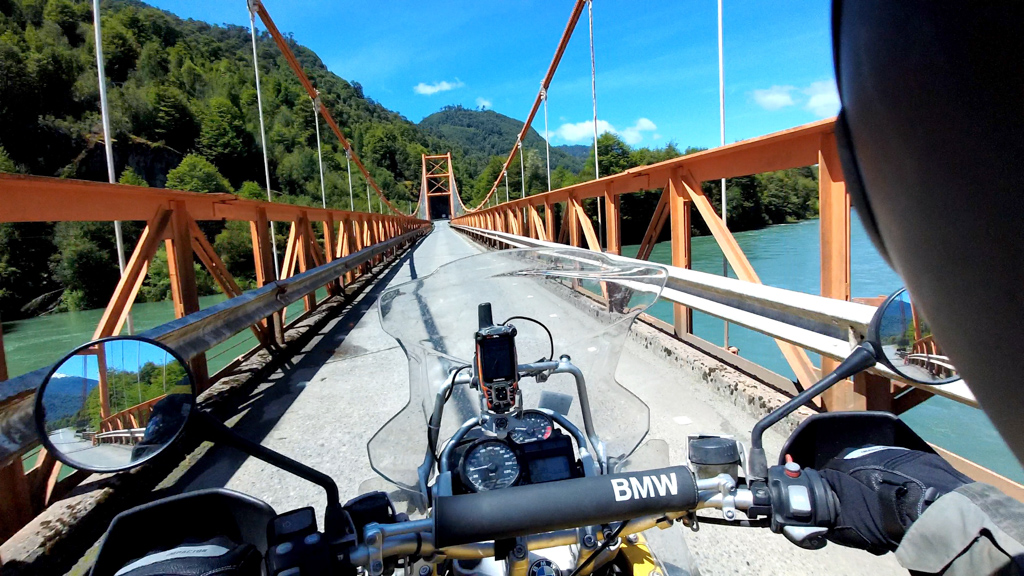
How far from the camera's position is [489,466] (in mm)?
1228

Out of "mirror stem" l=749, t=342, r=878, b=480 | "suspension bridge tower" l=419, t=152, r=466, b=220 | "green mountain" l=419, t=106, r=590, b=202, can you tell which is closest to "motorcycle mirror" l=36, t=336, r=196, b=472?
"mirror stem" l=749, t=342, r=878, b=480

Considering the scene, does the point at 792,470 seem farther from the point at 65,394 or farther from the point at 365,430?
the point at 365,430

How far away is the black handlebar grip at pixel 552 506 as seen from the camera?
769 mm

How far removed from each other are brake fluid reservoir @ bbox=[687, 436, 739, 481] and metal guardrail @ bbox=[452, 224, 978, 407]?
627 millimetres

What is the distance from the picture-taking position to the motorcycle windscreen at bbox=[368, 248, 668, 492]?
1479 mm

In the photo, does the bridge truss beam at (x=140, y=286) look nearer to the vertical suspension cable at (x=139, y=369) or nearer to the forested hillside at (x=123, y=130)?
the vertical suspension cable at (x=139, y=369)

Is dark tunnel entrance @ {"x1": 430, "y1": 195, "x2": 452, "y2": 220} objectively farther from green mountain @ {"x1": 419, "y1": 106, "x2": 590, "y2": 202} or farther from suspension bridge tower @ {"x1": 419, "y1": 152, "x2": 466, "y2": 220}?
green mountain @ {"x1": 419, "y1": 106, "x2": 590, "y2": 202}

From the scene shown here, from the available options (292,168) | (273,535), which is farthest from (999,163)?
(292,168)

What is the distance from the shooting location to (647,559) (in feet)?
4.18

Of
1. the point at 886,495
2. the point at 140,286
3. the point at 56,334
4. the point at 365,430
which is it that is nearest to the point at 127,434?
the point at 886,495

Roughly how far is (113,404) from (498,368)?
0.74m

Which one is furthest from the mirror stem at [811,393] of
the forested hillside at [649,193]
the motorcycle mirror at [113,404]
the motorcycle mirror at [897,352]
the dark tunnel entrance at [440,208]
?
the dark tunnel entrance at [440,208]

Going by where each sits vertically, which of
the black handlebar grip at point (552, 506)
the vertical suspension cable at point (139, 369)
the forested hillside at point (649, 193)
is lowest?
the black handlebar grip at point (552, 506)

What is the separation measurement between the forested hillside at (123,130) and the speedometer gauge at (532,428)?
65.8 ft
